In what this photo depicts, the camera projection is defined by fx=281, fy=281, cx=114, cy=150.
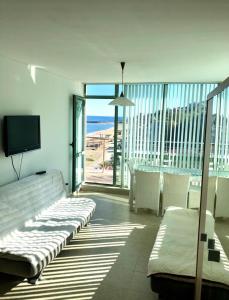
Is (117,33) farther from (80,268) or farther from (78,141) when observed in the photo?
(78,141)

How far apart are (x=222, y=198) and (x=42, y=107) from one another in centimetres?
306

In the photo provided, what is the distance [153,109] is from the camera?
611cm

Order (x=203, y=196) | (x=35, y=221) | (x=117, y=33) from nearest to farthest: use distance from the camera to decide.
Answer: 1. (x=203, y=196)
2. (x=117, y=33)
3. (x=35, y=221)

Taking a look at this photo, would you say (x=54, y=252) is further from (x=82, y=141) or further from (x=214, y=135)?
(x=82, y=141)

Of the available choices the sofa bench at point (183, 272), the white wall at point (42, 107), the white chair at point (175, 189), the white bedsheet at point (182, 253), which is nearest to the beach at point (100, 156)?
the white wall at point (42, 107)

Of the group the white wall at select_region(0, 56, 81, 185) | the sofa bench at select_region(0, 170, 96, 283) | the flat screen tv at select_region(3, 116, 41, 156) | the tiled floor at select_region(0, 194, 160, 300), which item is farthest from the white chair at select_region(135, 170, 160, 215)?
the flat screen tv at select_region(3, 116, 41, 156)

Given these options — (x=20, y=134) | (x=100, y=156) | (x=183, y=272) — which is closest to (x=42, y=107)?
(x=20, y=134)

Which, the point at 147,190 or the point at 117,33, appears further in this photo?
the point at 147,190

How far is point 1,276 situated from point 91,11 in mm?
2835

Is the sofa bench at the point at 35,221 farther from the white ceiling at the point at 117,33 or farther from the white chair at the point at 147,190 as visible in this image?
the white ceiling at the point at 117,33

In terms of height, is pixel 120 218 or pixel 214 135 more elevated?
pixel 214 135

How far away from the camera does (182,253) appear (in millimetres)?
2924

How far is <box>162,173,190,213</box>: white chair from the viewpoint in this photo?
16.0 ft

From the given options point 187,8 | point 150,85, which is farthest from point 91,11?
point 150,85
